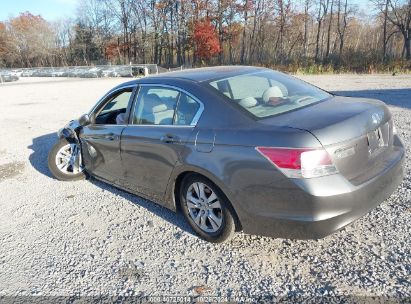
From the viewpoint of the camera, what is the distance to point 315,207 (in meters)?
2.47

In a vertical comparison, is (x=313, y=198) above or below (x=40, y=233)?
above

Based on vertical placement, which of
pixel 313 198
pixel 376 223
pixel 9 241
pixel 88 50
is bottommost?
pixel 9 241

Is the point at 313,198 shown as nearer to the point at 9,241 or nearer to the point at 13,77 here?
the point at 9,241

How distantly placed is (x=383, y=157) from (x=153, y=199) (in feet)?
7.62

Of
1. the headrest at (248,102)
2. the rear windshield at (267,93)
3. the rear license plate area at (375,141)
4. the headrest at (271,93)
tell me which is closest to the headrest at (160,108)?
the rear windshield at (267,93)

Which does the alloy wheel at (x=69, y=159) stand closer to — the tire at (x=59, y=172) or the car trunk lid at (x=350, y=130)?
the tire at (x=59, y=172)

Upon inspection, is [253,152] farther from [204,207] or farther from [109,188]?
[109,188]

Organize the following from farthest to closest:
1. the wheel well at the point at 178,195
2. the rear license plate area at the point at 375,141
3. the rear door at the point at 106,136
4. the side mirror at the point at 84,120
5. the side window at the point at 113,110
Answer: the side mirror at the point at 84,120
the side window at the point at 113,110
the rear door at the point at 106,136
the wheel well at the point at 178,195
the rear license plate area at the point at 375,141

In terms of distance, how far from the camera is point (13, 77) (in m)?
35.6

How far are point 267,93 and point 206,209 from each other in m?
1.28

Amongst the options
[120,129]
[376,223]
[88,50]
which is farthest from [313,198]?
[88,50]

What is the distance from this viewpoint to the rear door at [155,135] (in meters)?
3.23

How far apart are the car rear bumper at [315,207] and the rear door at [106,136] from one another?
199 cm

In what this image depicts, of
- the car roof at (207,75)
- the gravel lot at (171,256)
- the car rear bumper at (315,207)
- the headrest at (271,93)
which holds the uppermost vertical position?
the car roof at (207,75)
